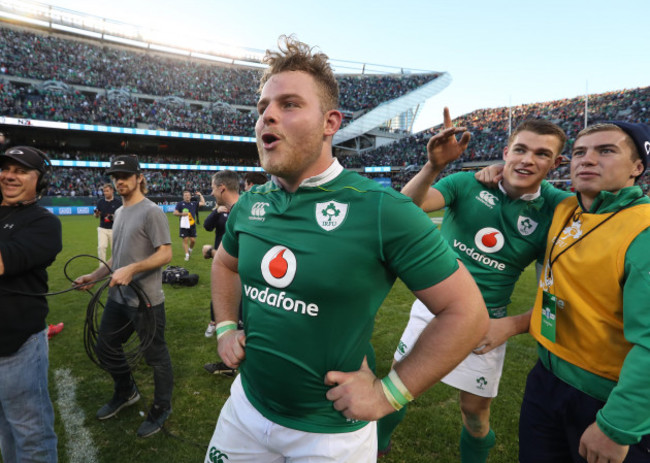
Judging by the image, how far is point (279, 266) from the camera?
1554 mm

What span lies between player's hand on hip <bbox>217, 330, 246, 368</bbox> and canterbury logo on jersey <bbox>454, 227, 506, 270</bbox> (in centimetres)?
199

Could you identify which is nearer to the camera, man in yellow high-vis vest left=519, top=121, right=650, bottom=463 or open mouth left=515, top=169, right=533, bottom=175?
man in yellow high-vis vest left=519, top=121, right=650, bottom=463

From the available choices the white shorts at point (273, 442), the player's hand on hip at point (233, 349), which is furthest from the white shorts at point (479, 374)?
the player's hand on hip at point (233, 349)

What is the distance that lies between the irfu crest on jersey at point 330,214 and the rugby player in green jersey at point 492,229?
1.09 m

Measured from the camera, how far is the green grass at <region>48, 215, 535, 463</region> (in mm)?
3346

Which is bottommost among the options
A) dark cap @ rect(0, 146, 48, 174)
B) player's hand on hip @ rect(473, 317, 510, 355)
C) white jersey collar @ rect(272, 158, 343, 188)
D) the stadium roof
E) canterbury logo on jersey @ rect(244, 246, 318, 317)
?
player's hand on hip @ rect(473, 317, 510, 355)

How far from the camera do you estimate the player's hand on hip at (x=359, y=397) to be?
4.46 feet

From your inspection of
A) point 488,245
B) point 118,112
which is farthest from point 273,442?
point 118,112

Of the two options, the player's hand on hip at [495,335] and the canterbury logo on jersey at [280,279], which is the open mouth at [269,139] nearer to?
the canterbury logo on jersey at [280,279]

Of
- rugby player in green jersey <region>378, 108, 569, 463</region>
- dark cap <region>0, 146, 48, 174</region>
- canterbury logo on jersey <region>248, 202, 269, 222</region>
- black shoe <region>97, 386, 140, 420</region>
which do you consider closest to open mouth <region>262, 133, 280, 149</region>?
canterbury logo on jersey <region>248, 202, 269, 222</region>

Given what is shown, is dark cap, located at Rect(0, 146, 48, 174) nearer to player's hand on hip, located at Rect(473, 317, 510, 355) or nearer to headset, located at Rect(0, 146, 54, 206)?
headset, located at Rect(0, 146, 54, 206)

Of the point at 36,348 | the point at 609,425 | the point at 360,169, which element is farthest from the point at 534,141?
the point at 360,169

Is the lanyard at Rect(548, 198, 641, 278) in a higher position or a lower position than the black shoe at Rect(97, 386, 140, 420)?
higher

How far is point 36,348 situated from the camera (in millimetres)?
2518
